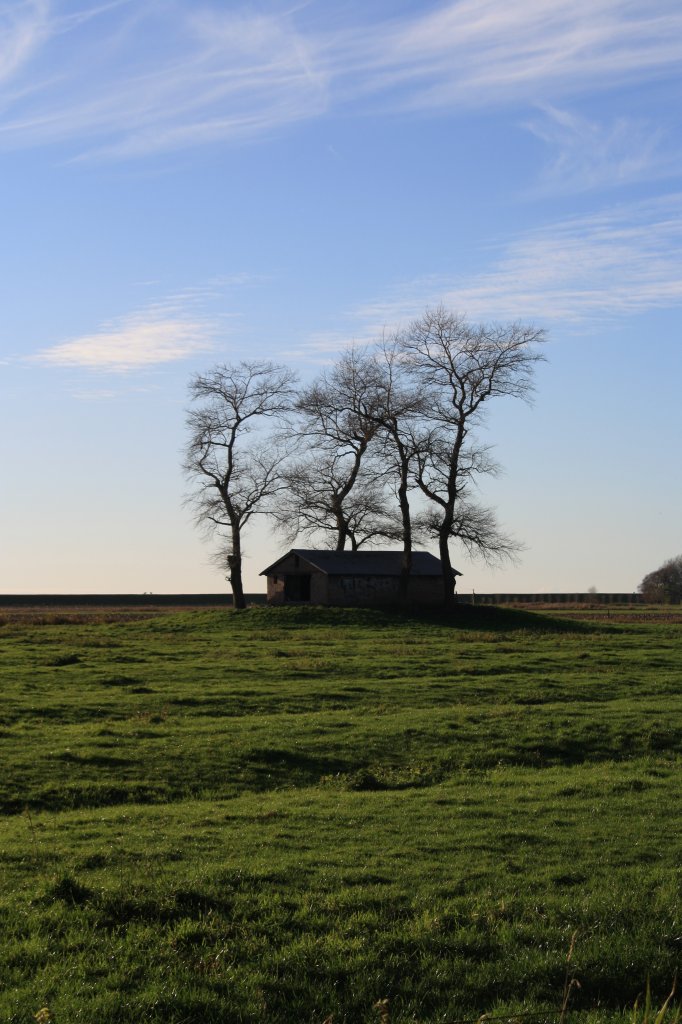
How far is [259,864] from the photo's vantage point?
46.7 ft

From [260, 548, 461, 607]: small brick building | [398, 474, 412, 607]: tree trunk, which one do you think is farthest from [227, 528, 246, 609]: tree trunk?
[398, 474, 412, 607]: tree trunk

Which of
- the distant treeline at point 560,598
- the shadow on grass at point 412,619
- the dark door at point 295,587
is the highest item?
the dark door at point 295,587

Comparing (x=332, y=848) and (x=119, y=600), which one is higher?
(x=119, y=600)

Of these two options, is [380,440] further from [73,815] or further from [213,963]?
[213,963]

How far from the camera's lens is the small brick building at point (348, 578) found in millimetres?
78312

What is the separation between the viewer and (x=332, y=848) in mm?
15383

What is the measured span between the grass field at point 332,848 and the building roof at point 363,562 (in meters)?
42.3

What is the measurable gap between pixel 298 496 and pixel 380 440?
10794mm

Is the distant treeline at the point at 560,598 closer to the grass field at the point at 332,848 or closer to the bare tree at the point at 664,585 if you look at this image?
the bare tree at the point at 664,585

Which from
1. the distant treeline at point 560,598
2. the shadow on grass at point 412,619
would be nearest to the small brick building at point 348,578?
the shadow on grass at point 412,619

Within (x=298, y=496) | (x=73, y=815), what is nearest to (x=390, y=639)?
(x=298, y=496)

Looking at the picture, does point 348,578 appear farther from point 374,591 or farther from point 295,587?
point 295,587

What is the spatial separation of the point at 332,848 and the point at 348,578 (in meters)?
63.3

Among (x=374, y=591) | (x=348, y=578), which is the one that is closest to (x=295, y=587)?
(x=348, y=578)
